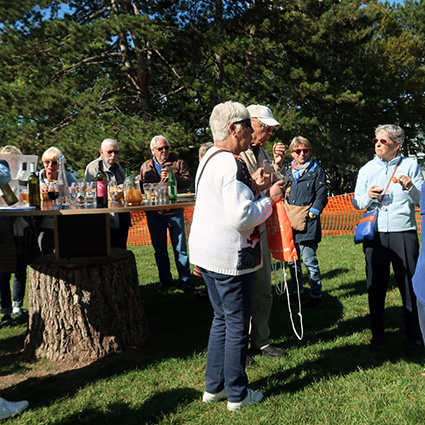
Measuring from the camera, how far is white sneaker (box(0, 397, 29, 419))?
121 inches

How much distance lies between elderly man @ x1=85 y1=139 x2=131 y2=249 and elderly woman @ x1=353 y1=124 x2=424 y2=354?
2954 millimetres

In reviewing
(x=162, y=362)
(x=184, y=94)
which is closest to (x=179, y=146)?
(x=184, y=94)

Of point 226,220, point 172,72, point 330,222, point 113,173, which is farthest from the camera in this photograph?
point 172,72

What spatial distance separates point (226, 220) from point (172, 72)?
1624 centimetres

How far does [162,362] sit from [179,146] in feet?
40.8

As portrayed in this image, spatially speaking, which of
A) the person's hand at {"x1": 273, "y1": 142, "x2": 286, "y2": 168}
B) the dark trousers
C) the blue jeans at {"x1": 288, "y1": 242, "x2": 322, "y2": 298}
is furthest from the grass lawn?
the person's hand at {"x1": 273, "y1": 142, "x2": 286, "y2": 168}

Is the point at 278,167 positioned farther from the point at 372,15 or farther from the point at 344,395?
the point at 372,15

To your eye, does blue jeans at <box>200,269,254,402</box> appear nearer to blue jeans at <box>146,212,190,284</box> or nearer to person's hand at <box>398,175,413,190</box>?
person's hand at <box>398,175,413,190</box>

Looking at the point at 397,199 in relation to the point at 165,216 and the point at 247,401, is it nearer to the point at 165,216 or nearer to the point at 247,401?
the point at 247,401

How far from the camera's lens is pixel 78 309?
3.99 m

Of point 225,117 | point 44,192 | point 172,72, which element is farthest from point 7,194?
point 172,72

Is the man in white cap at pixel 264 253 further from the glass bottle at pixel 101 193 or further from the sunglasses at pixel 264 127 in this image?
the glass bottle at pixel 101 193

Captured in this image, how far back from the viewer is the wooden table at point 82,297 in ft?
13.1

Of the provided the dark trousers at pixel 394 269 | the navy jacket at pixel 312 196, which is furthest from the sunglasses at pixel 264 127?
the navy jacket at pixel 312 196
